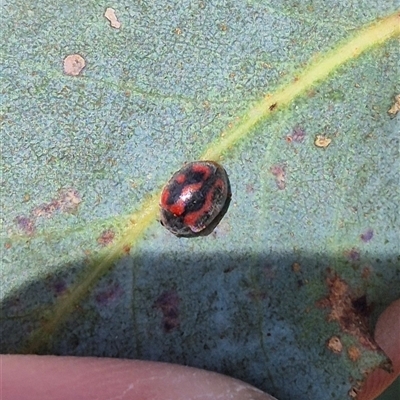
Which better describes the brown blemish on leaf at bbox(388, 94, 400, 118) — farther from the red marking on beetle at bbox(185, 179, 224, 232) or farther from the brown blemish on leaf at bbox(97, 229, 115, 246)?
the brown blemish on leaf at bbox(97, 229, 115, 246)

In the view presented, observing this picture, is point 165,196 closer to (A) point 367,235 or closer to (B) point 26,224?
(B) point 26,224

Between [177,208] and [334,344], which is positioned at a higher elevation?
[177,208]

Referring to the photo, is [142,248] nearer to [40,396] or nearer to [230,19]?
[40,396]

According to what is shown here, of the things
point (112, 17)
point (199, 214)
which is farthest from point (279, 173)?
point (112, 17)

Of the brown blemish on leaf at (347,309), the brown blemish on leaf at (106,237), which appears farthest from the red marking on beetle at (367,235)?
the brown blemish on leaf at (106,237)

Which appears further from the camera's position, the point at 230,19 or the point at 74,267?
the point at 230,19

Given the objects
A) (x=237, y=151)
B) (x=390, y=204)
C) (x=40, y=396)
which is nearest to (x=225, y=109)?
(x=237, y=151)
